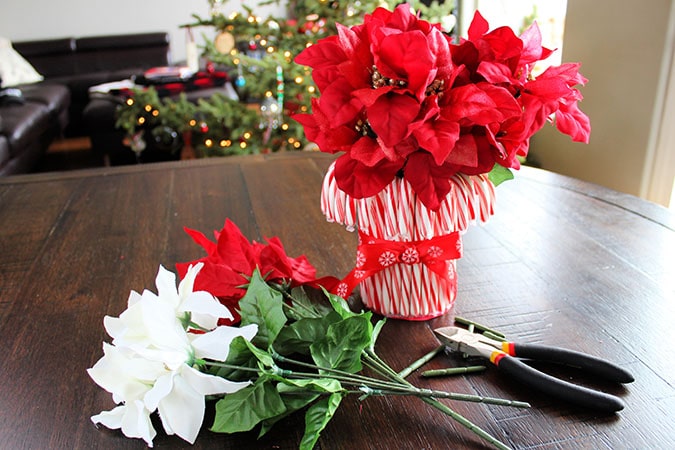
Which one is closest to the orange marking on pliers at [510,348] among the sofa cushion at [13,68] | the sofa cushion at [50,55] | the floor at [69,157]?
the floor at [69,157]

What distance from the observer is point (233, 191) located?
4.02 feet

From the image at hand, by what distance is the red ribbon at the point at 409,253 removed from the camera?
0.67 meters

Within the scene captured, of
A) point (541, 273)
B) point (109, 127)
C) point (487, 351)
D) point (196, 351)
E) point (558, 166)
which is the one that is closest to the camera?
point (196, 351)

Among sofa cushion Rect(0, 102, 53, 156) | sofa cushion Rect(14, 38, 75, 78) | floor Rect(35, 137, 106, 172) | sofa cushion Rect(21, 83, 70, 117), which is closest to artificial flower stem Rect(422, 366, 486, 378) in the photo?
sofa cushion Rect(0, 102, 53, 156)

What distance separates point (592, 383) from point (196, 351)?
0.39 m

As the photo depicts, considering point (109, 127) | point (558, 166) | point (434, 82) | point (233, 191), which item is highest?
point (434, 82)

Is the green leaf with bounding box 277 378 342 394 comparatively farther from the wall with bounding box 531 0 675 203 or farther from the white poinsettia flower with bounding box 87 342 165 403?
the wall with bounding box 531 0 675 203

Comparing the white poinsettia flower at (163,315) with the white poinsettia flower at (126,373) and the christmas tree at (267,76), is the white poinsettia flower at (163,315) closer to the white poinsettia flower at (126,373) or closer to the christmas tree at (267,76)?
the white poinsettia flower at (126,373)

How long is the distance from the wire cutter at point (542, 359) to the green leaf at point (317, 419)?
0.62ft

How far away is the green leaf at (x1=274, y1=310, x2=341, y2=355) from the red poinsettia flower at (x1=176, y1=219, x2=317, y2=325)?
109 mm

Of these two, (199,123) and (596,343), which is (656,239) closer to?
(596,343)

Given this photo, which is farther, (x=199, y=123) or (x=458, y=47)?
(x=199, y=123)

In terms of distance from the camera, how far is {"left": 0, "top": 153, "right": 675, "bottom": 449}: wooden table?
527 mm

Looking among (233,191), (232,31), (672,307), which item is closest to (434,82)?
(672,307)
